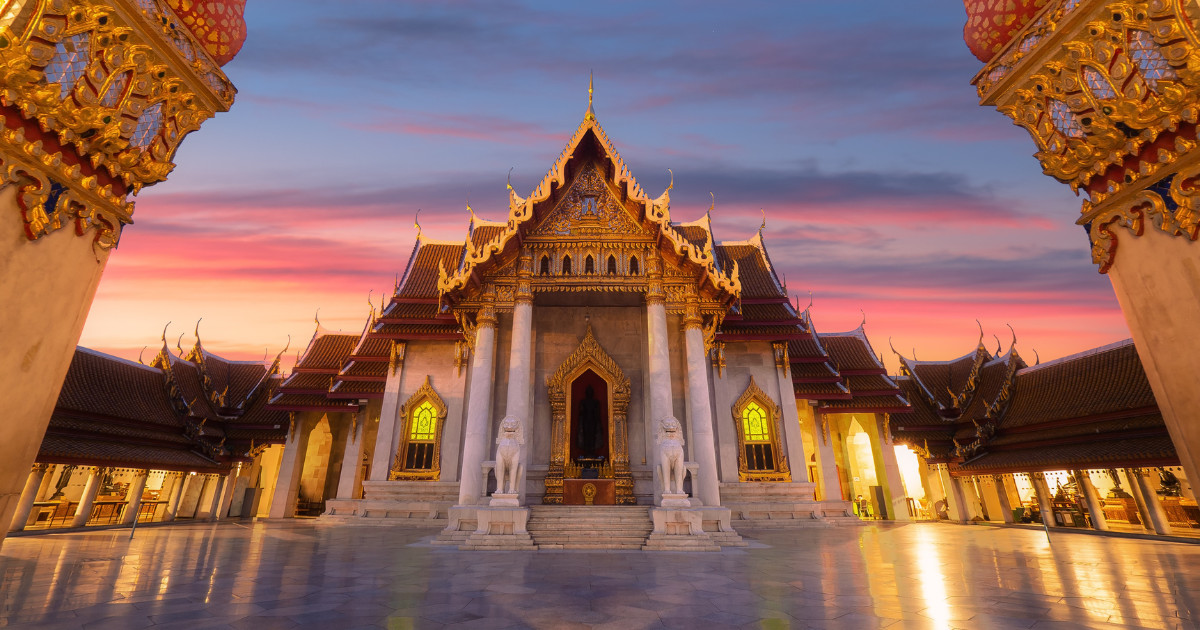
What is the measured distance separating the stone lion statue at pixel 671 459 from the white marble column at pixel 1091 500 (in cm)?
1344

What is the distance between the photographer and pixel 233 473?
20.2 meters

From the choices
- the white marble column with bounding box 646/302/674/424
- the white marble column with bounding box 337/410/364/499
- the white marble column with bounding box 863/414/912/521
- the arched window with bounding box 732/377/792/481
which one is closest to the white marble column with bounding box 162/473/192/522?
the white marble column with bounding box 337/410/364/499

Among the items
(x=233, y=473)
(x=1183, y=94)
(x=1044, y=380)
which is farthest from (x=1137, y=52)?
(x=233, y=473)

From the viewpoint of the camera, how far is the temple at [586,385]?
34.9ft

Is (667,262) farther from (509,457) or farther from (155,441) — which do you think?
(155,441)

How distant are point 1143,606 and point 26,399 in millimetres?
8814

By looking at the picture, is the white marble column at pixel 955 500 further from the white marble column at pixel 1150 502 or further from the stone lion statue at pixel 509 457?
the stone lion statue at pixel 509 457

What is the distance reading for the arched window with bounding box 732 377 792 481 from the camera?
14.8 metres

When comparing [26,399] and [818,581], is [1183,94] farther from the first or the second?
[26,399]

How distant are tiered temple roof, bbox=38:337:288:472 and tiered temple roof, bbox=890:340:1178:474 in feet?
89.1

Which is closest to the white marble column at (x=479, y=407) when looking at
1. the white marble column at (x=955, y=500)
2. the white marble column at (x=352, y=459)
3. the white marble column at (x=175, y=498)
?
the white marble column at (x=352, y=459)

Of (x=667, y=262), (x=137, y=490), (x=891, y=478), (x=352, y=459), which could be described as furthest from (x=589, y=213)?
(x=137, y=490)

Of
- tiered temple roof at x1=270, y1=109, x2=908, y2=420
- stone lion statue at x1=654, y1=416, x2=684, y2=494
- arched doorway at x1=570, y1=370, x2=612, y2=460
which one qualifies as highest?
tiered temple roof at x1=270, y1=109, x2=908, y2=420

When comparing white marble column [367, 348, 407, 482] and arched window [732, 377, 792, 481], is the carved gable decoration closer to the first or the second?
arched window [732, 377, 792, 481]
